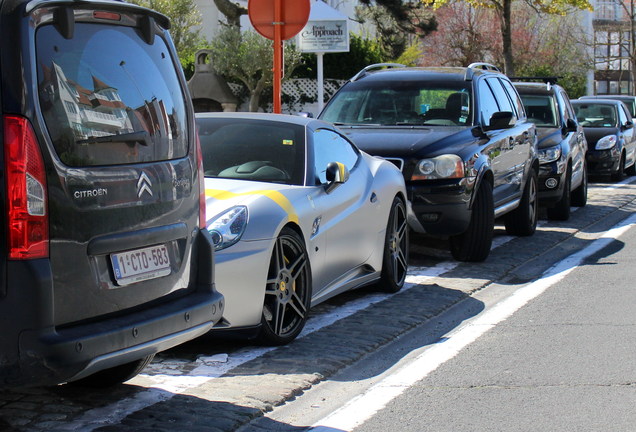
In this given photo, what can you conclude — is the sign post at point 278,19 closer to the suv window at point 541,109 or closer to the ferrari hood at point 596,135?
the suv window at point 541,109

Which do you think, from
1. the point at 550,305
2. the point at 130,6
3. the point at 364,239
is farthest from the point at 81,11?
the point at 550,305

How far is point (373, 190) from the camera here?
8586 millimetres

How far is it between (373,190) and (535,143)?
554 centimetres

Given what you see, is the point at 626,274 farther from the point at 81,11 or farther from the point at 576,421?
the point at 81,11

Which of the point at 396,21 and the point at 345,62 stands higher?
the point at 396,21

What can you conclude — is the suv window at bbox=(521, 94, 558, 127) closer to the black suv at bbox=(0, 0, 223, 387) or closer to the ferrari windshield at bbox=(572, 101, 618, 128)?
the ferrari windshield at bbox=(572, 101, 618, 128)

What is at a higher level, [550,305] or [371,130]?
[371,130]

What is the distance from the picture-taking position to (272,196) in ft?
22.8

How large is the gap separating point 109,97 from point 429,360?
2.86 meters

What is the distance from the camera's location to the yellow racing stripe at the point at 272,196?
6879 mm

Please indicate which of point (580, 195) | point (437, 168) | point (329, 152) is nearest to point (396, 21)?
point (580, 195)

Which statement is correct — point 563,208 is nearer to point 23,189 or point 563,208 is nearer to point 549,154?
point 549,154

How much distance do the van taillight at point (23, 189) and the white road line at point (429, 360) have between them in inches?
67.7

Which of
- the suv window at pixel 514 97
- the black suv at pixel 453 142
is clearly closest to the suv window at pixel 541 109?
the suv window at pixel 514 97
